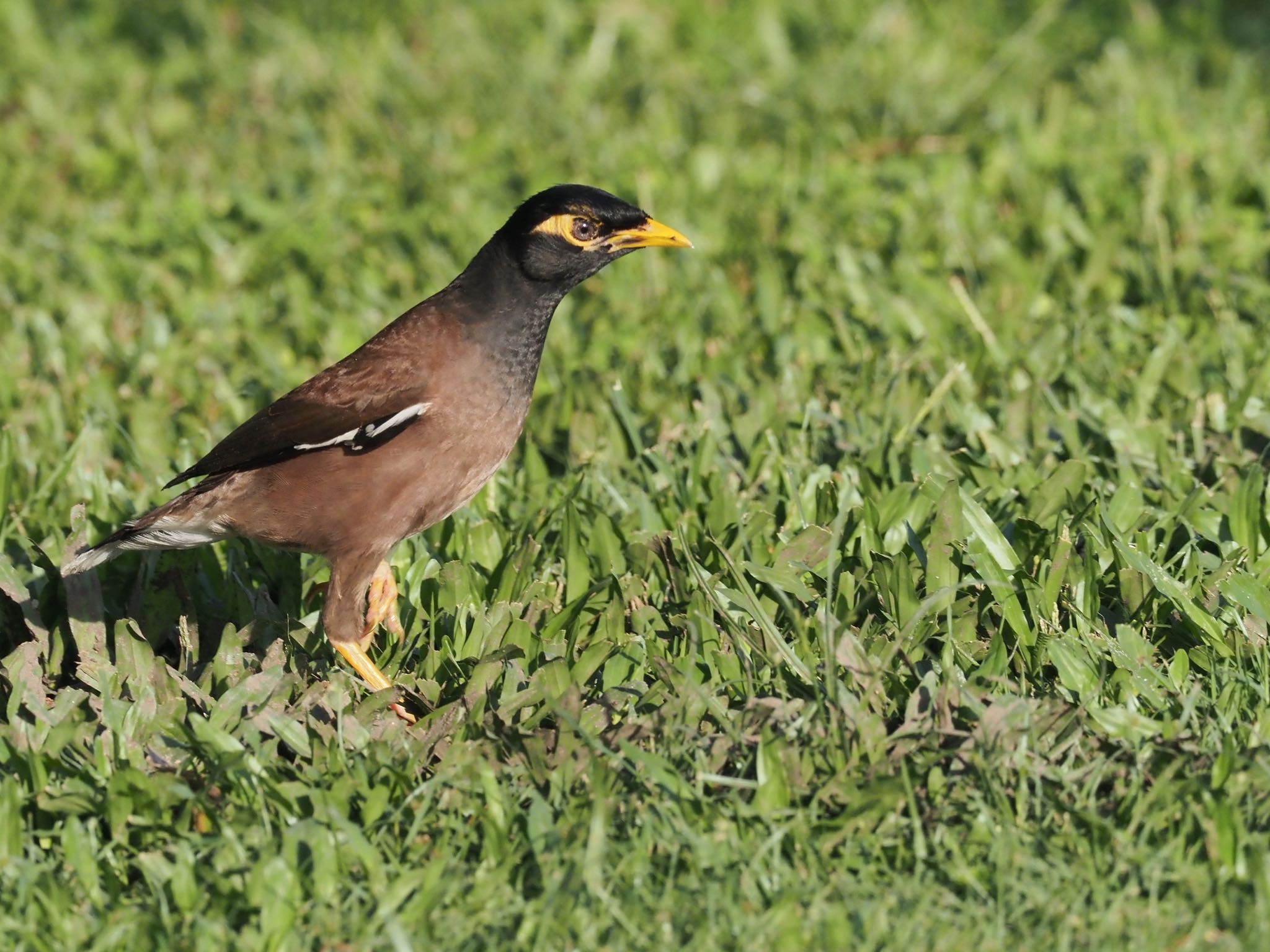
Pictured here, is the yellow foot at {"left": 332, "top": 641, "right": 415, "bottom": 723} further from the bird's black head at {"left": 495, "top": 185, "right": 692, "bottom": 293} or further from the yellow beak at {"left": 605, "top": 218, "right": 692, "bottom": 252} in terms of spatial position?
the yellow beak at {"left": 605, "top": 218, "right": 692, "bottom": 252}

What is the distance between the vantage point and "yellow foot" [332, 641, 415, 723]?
466 centimetres

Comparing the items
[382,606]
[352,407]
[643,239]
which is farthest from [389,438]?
[643,239]

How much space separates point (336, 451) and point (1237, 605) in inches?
102

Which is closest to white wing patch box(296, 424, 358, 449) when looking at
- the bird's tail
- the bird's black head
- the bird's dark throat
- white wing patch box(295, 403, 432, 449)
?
white wing patch box(295, 403, 432, 449)

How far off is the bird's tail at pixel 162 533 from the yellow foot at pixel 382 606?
0.48 metres

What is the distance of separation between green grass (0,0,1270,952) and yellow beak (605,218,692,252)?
813 millimetres

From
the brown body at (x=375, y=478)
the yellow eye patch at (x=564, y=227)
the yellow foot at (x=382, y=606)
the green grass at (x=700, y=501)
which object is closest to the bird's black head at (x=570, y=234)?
the yellow eye patch at (x=564, y=227)

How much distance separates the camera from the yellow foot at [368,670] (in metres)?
4.66

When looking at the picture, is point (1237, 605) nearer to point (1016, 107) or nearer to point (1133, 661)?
point (1133, 661)

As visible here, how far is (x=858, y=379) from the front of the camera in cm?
648

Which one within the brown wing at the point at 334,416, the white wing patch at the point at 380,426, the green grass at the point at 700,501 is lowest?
the green grass at the point at 700,501

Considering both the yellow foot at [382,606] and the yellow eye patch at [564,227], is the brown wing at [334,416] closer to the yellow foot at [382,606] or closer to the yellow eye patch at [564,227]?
the yellow foot at [382,606]

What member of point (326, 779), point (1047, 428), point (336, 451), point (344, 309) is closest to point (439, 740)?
point (326, 779)

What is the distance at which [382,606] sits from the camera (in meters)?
5.11
